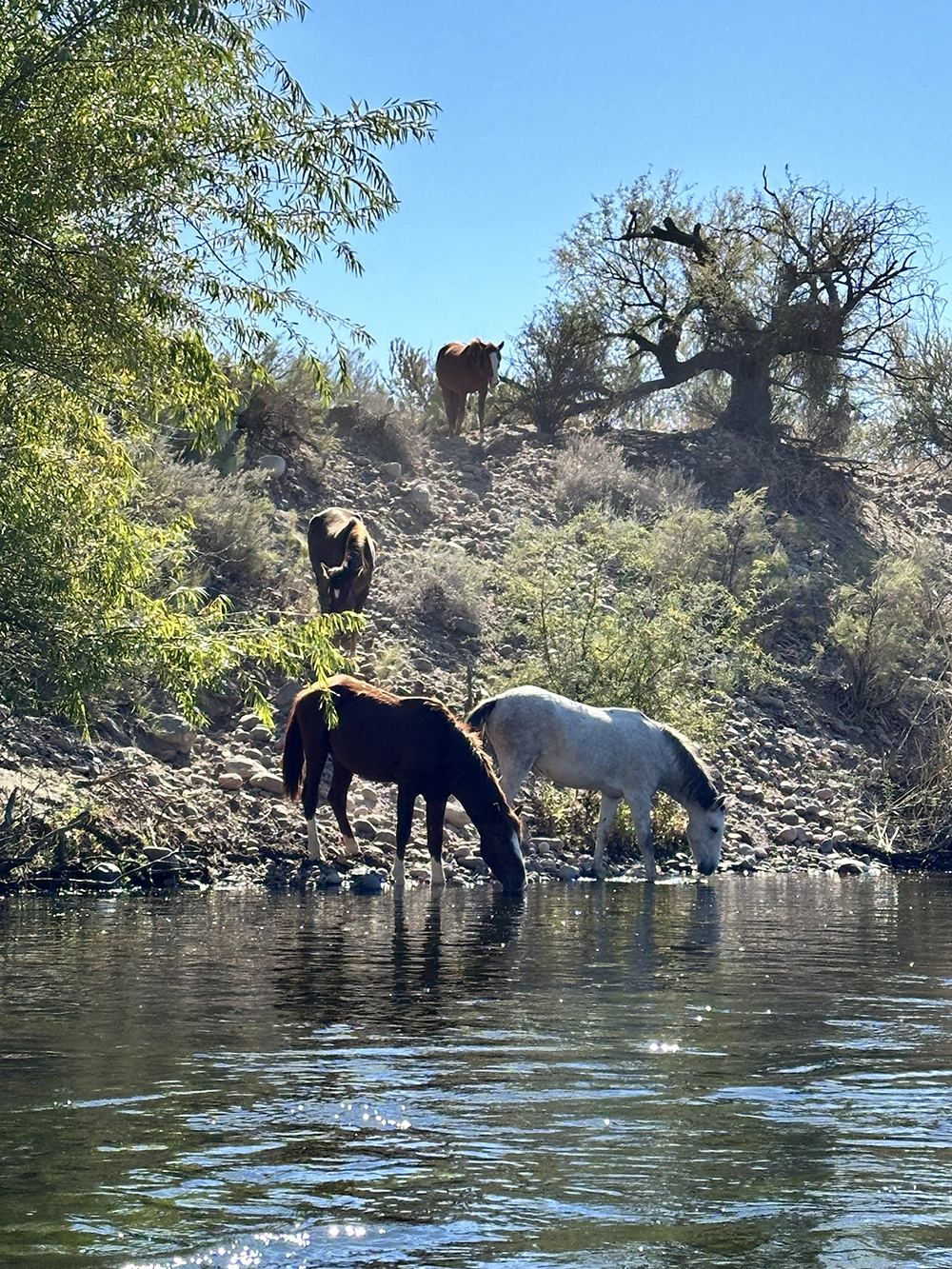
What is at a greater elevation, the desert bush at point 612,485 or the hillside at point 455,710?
the desert bush at point 612,485

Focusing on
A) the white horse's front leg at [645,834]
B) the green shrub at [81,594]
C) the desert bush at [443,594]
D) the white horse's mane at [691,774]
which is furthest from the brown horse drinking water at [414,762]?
the desert bush at [443,594]

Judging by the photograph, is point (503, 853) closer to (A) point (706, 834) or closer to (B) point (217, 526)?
(A) point (706, 834)

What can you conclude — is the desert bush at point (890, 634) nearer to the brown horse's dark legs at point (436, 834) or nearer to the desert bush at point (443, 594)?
the desert bush at point (443, 594)

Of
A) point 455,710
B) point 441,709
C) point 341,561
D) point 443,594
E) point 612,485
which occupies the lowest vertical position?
point 441,709

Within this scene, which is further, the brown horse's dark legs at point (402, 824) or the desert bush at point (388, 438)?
the desert bush at point (388, 438)

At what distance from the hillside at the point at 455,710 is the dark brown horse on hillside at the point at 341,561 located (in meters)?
1.22

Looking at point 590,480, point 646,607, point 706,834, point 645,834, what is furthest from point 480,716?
point 590,480

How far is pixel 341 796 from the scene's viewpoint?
58.0 feet

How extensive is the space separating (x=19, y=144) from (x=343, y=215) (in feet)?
9.17

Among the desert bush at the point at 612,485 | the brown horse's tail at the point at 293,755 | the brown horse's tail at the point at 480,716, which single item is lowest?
the brown horse's tail at the point at 293,755

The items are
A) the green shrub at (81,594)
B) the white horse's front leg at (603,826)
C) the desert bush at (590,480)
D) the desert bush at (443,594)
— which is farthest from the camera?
the desert bush at (590,480)

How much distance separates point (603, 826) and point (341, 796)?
330 cm

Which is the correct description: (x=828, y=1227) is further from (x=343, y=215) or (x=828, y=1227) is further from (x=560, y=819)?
(x=560, y=819)

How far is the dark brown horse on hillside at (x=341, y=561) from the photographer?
21656 mm
